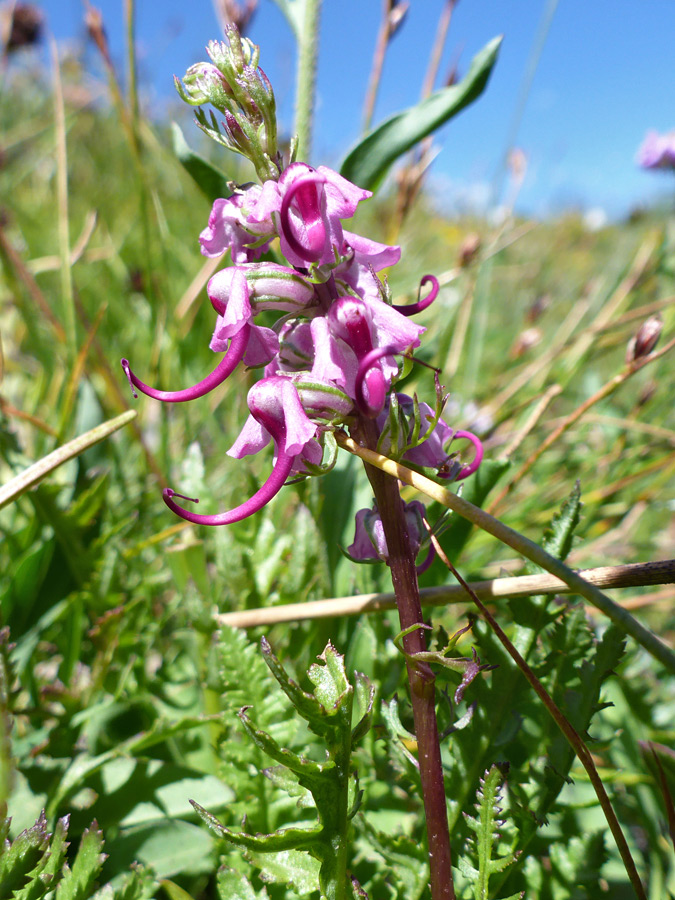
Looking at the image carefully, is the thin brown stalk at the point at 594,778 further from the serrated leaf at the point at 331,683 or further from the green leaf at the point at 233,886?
the green leaf at the point at 233,886

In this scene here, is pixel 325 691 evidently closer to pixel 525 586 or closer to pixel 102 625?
pixel 525 586

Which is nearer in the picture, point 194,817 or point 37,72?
point 194,817

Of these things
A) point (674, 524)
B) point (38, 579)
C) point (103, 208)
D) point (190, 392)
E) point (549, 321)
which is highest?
point (103, 208)

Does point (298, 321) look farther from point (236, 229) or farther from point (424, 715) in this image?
point (424, 715)

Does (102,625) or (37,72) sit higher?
(37,72)

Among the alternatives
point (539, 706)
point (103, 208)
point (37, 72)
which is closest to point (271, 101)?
point (539, 706)

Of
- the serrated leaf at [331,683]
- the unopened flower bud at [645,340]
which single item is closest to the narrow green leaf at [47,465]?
the serrated leaf at [331,683]

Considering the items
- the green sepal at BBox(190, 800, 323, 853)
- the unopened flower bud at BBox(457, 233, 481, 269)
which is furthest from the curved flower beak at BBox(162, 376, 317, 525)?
the unopened flower bud at BBox(457, 233, 481, 269)
